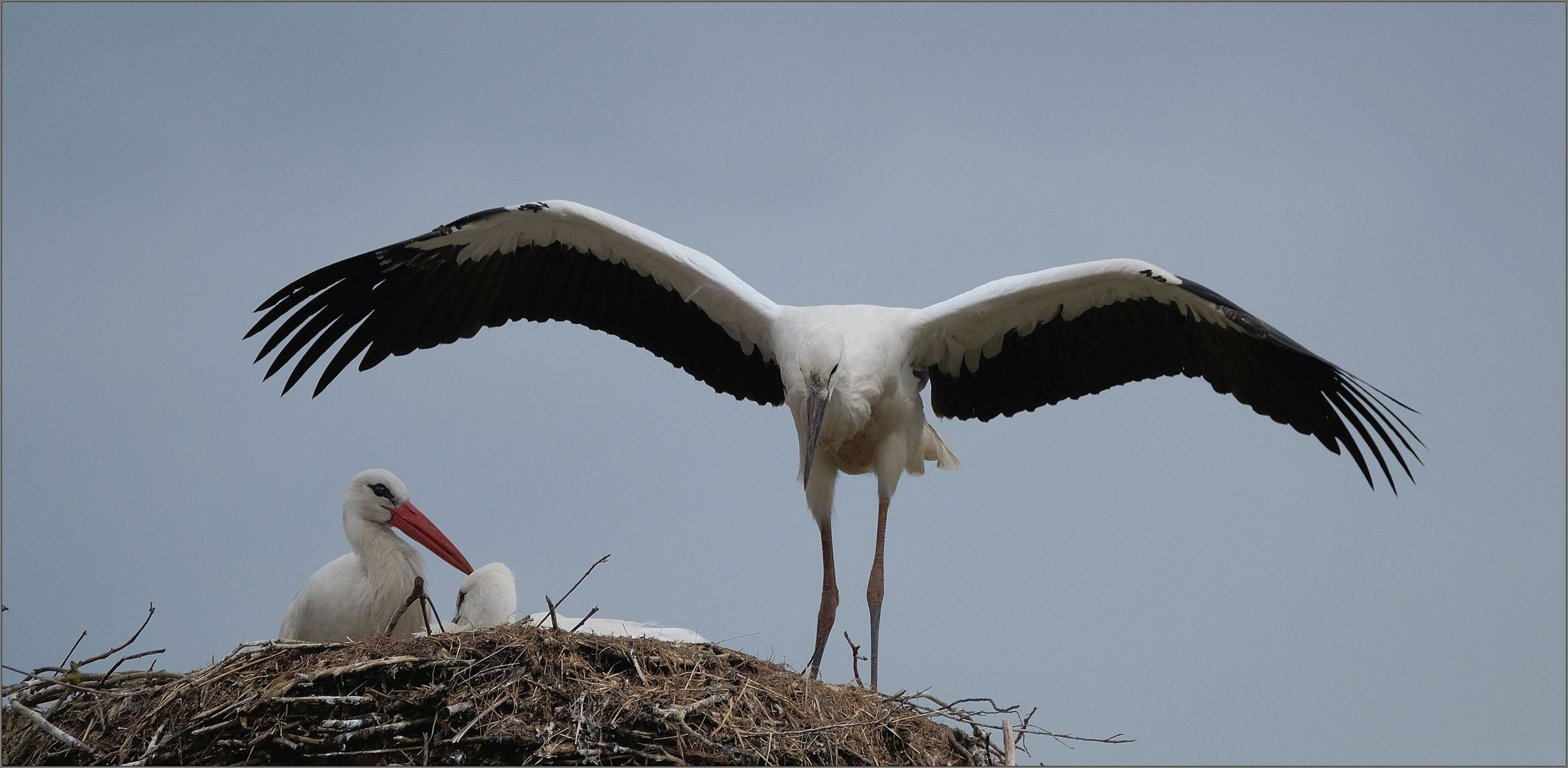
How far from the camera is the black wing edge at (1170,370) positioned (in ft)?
17.0

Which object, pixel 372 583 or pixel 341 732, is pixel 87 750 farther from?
pixel 372 583

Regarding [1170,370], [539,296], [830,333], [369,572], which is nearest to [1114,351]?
[1170,370]

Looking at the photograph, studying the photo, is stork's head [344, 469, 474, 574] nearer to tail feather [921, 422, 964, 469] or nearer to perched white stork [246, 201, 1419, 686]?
perched white stork [246, 201, 1419, 686]

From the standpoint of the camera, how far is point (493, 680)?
388 cm

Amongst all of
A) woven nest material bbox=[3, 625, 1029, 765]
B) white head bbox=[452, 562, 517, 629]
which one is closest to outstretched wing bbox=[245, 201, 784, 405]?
white head bbox=[452, 562, 517, 629]

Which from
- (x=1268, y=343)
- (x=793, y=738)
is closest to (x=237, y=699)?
(x=793, y=738)

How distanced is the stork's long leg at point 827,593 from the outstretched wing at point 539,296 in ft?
2.24

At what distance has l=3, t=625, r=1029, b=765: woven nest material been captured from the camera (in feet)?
12.3

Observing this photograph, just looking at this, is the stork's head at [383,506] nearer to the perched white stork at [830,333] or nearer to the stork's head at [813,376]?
the perched white stork at [830,333]

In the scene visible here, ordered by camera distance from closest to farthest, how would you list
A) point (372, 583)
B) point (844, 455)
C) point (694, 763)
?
point (694, 763) < point (372, 583) < point (844, 455)

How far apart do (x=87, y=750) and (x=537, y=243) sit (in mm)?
2745

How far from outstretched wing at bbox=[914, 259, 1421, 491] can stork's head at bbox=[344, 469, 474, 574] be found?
2.18m

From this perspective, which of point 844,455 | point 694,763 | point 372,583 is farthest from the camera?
point 844,455

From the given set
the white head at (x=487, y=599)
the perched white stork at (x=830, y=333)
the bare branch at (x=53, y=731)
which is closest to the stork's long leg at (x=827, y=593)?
the perched white stork at (x=830, y=333)
